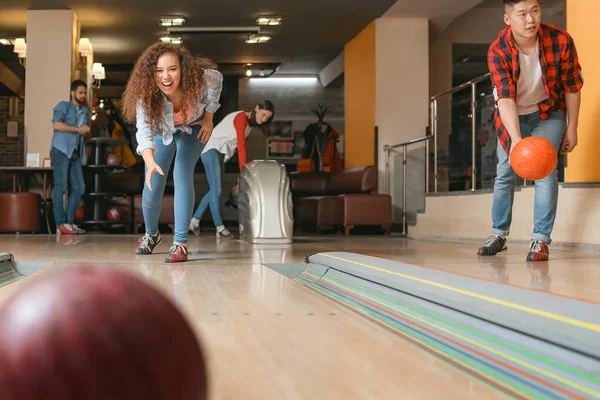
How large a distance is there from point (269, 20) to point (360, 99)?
6.48 ft

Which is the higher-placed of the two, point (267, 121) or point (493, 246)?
point (267, 121)

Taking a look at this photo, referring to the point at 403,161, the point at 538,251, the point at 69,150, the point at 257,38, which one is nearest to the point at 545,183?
the point at 538,251

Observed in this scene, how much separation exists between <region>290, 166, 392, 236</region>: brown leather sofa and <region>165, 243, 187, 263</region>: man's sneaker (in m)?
5.10

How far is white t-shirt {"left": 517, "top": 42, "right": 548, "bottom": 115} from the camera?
3.45m

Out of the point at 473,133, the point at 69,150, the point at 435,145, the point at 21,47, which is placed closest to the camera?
the point at 473,133

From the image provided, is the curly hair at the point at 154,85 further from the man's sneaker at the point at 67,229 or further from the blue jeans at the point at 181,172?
the man's sneaker at the point at 67,229

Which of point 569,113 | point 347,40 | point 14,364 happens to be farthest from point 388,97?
point 14,364

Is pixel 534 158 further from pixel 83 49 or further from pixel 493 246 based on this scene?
pixel 83 49

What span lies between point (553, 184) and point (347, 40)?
27.5ft

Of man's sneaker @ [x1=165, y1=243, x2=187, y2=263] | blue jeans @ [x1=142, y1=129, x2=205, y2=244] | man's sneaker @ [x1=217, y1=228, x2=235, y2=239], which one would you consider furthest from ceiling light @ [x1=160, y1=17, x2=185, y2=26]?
man's sneaker @ [x1=165, y1=243, x2=187, y2=263]

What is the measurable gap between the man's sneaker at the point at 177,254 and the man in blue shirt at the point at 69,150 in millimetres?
4778

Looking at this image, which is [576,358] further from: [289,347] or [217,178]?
[217,178]

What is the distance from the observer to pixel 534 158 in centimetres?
309

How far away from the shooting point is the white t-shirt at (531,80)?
3453mm
